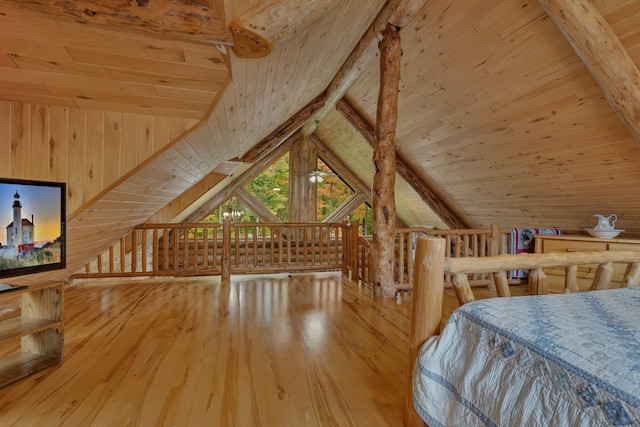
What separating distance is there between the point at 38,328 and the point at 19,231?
1.79ft

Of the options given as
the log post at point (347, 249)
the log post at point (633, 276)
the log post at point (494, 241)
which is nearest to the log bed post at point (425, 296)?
the log post at point (633, 276)

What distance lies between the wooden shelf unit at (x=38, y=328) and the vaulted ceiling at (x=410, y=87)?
0.77 m

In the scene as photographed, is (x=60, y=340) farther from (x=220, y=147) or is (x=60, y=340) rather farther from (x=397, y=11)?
(x=397, y=11)

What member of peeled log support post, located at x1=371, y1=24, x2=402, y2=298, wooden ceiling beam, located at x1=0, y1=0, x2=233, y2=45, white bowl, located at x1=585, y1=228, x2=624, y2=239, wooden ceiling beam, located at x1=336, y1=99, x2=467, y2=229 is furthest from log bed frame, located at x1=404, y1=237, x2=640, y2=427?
wooden ceiling beam, located at x1=336, y1=99, x2=467, y2=229

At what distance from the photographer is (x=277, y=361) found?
6.07ft

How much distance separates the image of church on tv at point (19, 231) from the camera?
1581 millimetres

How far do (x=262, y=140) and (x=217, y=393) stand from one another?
4.05 meters

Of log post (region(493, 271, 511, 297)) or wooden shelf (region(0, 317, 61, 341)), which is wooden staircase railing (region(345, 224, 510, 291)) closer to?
log post (region(493, 271, 511, 297))

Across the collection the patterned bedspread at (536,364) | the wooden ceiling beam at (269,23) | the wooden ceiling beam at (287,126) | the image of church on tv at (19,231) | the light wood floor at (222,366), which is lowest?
the light wood floor at (222,366)

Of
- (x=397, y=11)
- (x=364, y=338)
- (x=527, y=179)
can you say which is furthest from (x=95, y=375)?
(x=527, y=179)

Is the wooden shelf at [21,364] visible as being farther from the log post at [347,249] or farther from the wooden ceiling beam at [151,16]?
the log post at [347,249]

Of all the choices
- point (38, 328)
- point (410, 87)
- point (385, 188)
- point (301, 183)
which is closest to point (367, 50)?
point (410, 87)

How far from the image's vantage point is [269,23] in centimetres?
148

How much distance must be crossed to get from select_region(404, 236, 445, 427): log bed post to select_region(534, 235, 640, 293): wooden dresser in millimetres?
2584
